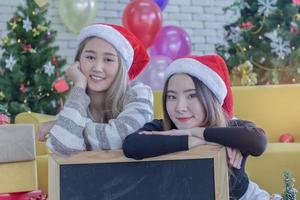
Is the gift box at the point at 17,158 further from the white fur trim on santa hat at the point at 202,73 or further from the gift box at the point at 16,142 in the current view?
the white fur trim on santa hat at the point at 202,73

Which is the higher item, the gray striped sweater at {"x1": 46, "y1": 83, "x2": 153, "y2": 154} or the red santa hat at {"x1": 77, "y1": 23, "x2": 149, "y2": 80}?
the red santa hat at {"x1": 77, "y1": 23, "x2": 149, "y2": 80}

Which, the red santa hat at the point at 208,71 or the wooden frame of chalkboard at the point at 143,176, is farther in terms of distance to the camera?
the red santa hat at the point at 208,71

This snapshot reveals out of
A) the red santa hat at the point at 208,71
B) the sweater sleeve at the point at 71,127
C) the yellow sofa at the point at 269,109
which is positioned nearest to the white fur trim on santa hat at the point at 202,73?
the red santa hat at the point at 208,71

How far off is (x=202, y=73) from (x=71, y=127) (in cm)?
39

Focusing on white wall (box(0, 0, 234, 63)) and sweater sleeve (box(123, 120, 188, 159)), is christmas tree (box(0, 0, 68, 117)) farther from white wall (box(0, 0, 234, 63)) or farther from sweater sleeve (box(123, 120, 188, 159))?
sweater sleeve (box(123, 120, 188, 159))

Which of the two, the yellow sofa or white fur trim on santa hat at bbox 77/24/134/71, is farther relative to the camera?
the yellow sofa

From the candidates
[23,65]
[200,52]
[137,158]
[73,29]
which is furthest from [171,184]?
[200,52]

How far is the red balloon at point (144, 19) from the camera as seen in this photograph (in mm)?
4215

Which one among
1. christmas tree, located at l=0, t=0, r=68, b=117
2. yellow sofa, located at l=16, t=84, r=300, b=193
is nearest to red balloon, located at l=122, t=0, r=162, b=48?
christmas tree, located at l=0, t=0, r=68, b=117

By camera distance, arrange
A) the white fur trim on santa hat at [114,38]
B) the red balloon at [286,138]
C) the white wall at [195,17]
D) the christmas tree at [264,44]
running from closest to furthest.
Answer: the white fur trim on santa hat at [114,38], the red balloon at [286,138], the christmas tree at [264,44], the white wall at [195,17]

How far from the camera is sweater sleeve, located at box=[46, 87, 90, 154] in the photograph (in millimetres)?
1503

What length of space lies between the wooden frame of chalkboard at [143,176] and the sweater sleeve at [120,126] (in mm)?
272

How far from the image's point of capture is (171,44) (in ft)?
14.6

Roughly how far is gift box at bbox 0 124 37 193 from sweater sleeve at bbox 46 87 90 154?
1.73 ft
